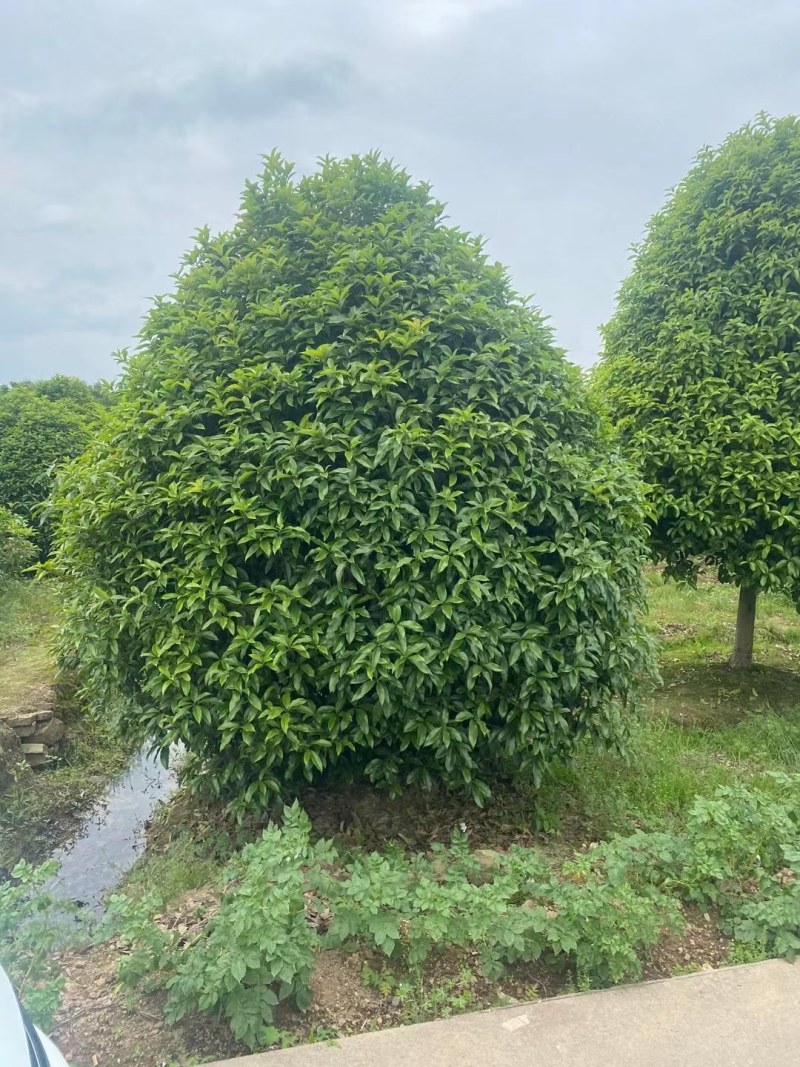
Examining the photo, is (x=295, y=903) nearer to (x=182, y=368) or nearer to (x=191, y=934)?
(x=191, y=934)

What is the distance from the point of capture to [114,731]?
3672 mm

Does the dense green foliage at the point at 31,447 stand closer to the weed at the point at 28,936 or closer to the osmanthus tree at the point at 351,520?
the osmanthus tree at the point at 351,520

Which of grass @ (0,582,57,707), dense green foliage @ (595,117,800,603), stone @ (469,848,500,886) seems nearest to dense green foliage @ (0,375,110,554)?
grass @ (0,582,57,707)

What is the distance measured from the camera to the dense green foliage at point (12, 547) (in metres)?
7.89

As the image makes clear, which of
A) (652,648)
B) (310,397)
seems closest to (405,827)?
(652,648)

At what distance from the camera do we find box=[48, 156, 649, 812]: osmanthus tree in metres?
2.88

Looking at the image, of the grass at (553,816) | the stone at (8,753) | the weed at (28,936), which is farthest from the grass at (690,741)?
the stone at (8,753)

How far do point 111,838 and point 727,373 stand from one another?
4926mm

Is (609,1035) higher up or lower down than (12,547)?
lower down

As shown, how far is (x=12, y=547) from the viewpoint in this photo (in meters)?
8.03

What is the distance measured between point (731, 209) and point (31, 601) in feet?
24.9

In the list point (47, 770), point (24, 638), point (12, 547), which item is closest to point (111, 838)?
point (47, 770)

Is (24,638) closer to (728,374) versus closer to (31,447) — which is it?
(31,447)

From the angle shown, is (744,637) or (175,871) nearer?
(175,871)
